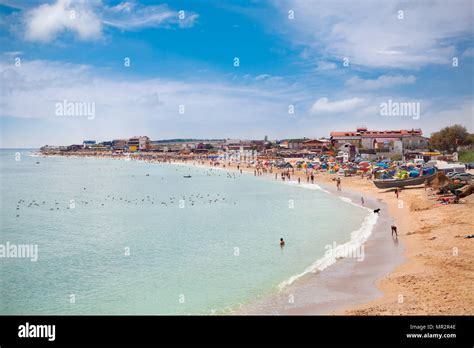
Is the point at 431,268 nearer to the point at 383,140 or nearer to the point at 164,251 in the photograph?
the point at 164,251

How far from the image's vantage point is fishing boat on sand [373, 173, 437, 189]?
45056mm

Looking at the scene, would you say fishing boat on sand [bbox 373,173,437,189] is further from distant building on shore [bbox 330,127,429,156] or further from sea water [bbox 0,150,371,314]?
distant building on shore [bbox 330,127,429,156]

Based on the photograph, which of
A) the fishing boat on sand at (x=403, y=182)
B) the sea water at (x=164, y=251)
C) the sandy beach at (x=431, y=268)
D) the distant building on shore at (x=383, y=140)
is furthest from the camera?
the distant building on shore at (x=383, y=140)

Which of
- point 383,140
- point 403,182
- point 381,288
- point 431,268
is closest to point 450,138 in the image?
point 383,140

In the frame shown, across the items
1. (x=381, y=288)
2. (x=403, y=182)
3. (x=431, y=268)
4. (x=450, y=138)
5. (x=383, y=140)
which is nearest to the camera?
(x=381, y=288)

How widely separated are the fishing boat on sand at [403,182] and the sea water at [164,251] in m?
6.04

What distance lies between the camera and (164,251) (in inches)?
1000

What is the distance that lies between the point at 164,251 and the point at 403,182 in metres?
30.6

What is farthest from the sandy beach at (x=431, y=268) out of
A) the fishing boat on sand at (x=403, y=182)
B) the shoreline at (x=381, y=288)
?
the fishing boat on sand at (x=403, y=182)

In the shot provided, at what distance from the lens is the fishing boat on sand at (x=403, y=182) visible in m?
45.1

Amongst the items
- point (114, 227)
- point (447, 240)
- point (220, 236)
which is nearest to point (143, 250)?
point (220, 236)

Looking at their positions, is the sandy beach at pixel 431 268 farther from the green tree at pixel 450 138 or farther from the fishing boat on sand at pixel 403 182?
the green tree at pixel 450 138

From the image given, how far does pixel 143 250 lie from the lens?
1017 inches
